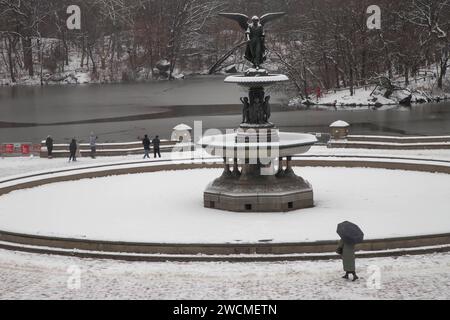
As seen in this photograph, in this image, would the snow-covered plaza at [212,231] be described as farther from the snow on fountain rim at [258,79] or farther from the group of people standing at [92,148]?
the group of people standing at [92,148]

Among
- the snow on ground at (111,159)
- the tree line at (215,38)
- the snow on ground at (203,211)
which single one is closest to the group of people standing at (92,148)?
the snow on ground at (111,159)

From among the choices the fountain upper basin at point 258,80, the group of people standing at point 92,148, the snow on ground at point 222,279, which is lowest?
the snow on ground at point 222,279

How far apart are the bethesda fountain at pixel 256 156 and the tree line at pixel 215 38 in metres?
57.7

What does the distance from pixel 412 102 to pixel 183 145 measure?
4655 cm

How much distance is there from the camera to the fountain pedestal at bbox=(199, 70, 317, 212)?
A: 25906 mm

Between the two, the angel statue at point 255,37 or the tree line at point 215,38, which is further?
the tree line at point 215,38

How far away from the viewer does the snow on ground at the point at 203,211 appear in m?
22.5

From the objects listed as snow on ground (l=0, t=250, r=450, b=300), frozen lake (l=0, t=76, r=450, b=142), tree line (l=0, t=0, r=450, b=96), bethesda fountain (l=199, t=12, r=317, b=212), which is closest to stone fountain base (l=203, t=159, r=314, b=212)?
bethesda fountain (l=199, t=12, r=317, b=212)

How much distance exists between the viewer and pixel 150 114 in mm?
76562

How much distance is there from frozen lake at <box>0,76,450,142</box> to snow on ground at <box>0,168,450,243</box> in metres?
24.9

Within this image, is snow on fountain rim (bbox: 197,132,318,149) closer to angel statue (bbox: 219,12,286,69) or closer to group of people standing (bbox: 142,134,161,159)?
angel statue (bbox: 219,12,286,69)

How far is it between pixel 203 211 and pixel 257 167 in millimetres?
2185

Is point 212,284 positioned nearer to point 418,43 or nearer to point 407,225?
point 407,225
